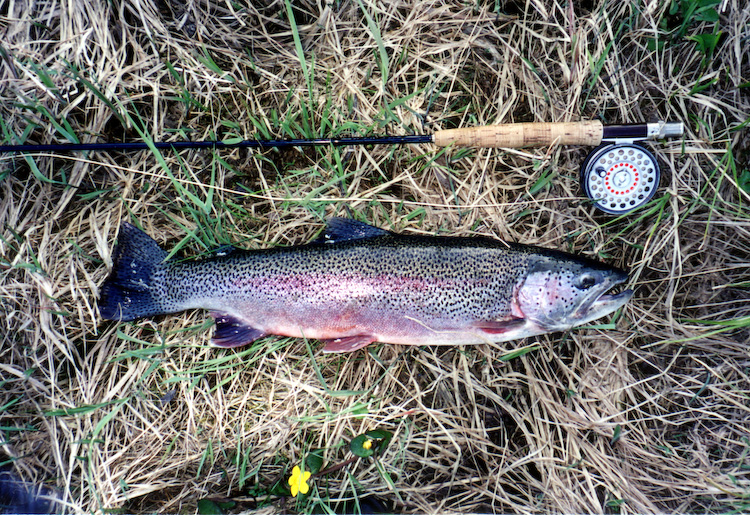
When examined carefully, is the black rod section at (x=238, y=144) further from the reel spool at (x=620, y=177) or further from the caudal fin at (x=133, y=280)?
→ the reel spool at (x=620, y=177)

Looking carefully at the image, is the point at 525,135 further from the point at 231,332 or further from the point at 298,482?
the point at 298,482

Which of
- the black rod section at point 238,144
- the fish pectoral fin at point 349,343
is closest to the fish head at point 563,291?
the fish pectoral fin at point 349,343

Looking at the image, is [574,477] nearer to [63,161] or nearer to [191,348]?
[191,348]

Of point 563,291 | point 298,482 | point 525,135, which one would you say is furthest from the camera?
point 525,135

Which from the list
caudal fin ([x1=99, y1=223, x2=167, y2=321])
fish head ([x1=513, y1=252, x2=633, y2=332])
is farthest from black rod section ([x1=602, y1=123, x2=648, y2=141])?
caudal fin ([x1=99, y1=223, x2=167, y2=321])

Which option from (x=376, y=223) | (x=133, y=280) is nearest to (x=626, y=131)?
(x=376, y=223)

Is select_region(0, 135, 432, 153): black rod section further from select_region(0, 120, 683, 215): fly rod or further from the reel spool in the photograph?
the reel spool

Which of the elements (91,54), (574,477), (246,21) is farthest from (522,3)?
(574,477)
